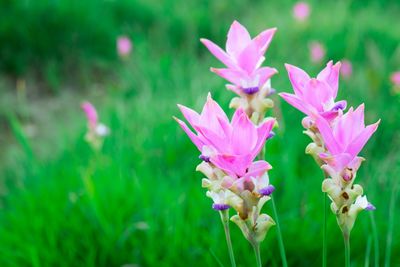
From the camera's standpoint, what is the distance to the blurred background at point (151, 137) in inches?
67.7

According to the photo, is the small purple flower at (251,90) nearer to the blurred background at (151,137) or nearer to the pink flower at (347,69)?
the blurred background at (151,137)

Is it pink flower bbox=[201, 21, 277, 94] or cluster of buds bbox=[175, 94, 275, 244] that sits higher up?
pink flower bbox=[201, 21, 277, 94]

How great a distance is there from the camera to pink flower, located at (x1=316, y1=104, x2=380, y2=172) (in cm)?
76

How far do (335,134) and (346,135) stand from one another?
0.02 metres

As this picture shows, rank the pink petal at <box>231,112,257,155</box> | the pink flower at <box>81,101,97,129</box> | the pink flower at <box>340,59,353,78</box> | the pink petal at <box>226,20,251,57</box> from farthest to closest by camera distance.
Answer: the pink flower at <box>340,59,353,78</box> < the pink flower at <box>81,101,97,129</box> < the pink petal at <box>226,20,251,57</box> < the pink petal at <box>231,112,257,155</box>

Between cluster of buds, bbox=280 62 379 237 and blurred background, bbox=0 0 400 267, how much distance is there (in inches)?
12.5

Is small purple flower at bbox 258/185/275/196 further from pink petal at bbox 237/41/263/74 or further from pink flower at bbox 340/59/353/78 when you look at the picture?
pink flower at bbox 340/59/353/78

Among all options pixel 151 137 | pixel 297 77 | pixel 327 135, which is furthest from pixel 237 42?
pixel 151 137

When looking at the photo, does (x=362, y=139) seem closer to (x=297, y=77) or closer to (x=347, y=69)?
(x=297, y=77)

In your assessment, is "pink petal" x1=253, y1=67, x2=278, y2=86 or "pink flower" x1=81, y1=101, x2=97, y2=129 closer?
"pink petal" x1=253, y1=67, x2=278, y2=86

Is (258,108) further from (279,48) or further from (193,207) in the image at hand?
(279,48)

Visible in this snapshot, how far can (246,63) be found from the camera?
930 mm

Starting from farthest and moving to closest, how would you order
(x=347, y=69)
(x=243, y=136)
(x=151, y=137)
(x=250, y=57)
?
(x=347, y=69)
(x=151, y=137)
(x=250, y=57)
(x=243, y=136)

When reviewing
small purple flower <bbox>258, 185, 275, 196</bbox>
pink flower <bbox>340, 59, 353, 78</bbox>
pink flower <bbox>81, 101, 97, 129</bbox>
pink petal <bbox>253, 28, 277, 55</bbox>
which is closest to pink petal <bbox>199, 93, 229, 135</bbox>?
small purple flower <bbox>258, 185, 275, 196</bbox>
